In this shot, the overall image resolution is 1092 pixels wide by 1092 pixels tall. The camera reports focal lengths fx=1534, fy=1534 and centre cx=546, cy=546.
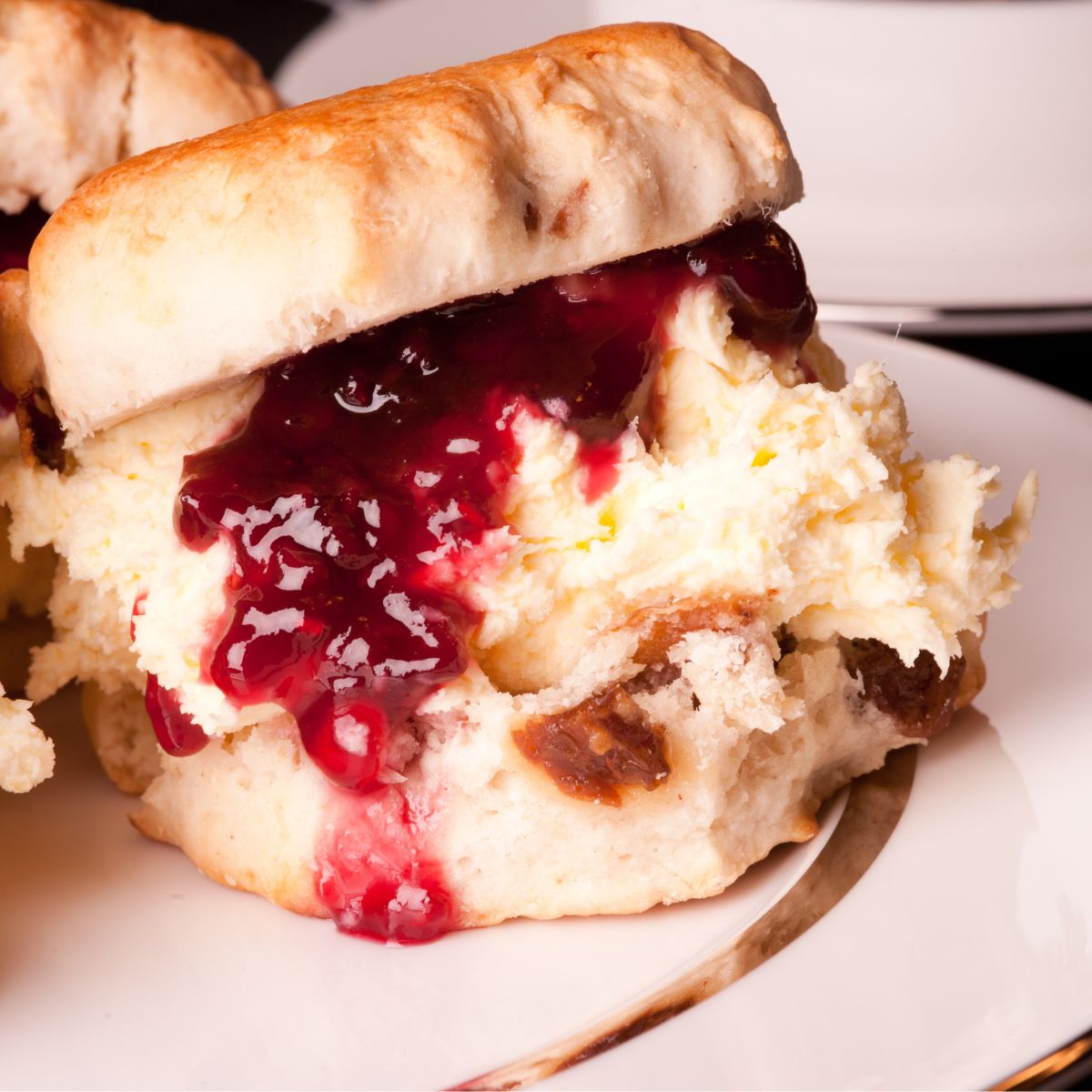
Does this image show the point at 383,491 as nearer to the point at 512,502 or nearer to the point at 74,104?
the point at 512,502

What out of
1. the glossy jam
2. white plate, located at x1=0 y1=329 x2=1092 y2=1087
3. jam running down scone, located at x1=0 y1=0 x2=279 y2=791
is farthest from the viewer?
jam running down scone, located at x1=0 y1=0 x2=279 y2=791

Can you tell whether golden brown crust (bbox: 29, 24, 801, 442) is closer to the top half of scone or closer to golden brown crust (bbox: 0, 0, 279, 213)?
the top half of scone

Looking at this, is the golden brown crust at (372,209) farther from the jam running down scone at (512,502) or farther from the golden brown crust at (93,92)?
the golden brown crust at (93,92)

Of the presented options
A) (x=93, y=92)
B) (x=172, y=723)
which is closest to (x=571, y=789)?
(x=172, y=723)

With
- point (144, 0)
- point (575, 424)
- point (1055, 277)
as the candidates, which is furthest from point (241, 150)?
point (144, 0)

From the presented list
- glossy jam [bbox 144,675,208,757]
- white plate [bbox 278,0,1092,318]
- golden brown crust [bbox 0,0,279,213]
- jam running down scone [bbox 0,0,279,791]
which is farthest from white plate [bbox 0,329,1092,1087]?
white plate [bbox 278,0,1092,318]

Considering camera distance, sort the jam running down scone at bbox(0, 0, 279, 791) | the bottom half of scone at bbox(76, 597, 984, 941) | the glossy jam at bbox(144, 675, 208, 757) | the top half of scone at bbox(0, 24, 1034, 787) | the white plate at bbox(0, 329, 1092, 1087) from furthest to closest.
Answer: the jam running down scone at bbox(0, 0, 279, 791) < the glossy jam at bbox(144, 675, 208, 757) < the bottom half of scone at bbox(76, 597, 984, 941) < the top half of scone at bbox(0, 24, 1034, 787) < the white plate at bbox(0, 329, 1092, 1087)

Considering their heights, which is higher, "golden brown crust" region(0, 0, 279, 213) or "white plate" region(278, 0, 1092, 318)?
"golden brown crust" region(0, 0, 279, 213)
